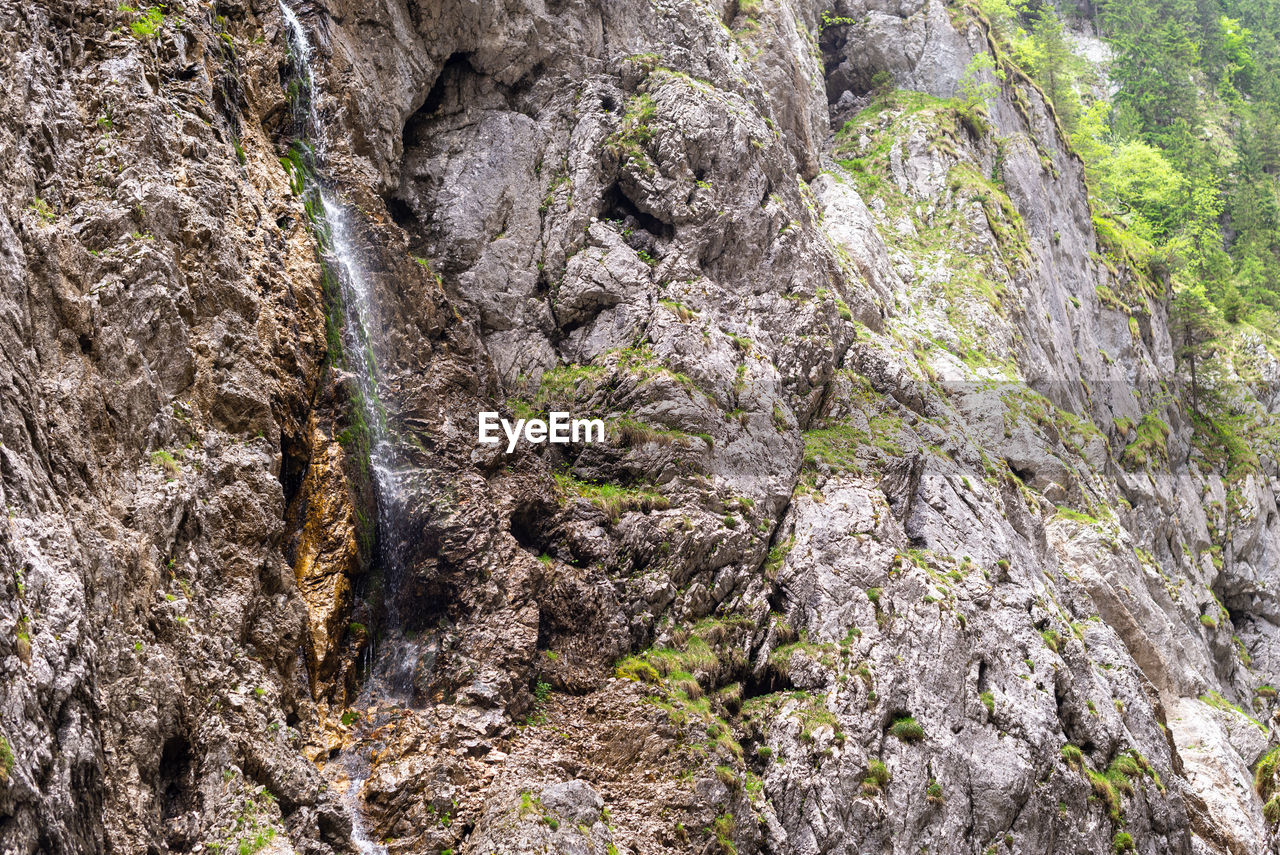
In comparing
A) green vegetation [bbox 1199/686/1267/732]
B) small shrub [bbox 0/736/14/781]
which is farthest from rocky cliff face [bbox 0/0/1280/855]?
green vegetation [bbox 1199/686/1267/732]

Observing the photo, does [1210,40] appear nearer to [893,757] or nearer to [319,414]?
[893,757]

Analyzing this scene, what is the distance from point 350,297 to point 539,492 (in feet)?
18.5

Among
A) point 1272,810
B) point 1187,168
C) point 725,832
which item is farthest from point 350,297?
point 1187,168

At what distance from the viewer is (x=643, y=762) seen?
15125mm

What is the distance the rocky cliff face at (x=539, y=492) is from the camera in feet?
36.0

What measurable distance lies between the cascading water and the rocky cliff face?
5.1 inches

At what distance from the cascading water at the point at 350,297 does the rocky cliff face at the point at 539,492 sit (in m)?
0.13

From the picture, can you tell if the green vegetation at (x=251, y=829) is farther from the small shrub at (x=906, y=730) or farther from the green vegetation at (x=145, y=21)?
the green vegetation at (x=145, y=21)

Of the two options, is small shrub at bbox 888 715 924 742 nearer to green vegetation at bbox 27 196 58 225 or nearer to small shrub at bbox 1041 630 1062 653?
small shrub at bbox 1041 630 1062 653

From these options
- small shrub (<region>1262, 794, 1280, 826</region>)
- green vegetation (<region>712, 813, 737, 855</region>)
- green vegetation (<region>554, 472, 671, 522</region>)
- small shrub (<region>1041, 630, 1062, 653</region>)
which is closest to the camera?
green vegetation (<region>712, 813, 737, 855</region>)

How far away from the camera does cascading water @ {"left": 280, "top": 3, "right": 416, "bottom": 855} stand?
53.6 feet

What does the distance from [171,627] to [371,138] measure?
45.7 ft

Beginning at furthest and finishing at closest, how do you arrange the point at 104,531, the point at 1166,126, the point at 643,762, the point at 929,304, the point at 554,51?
the point at 1166,126
the point at 929,304
the point at 554,51
the point at 643,762
the point at 104,531

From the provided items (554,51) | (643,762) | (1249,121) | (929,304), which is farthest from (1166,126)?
(643,762)
